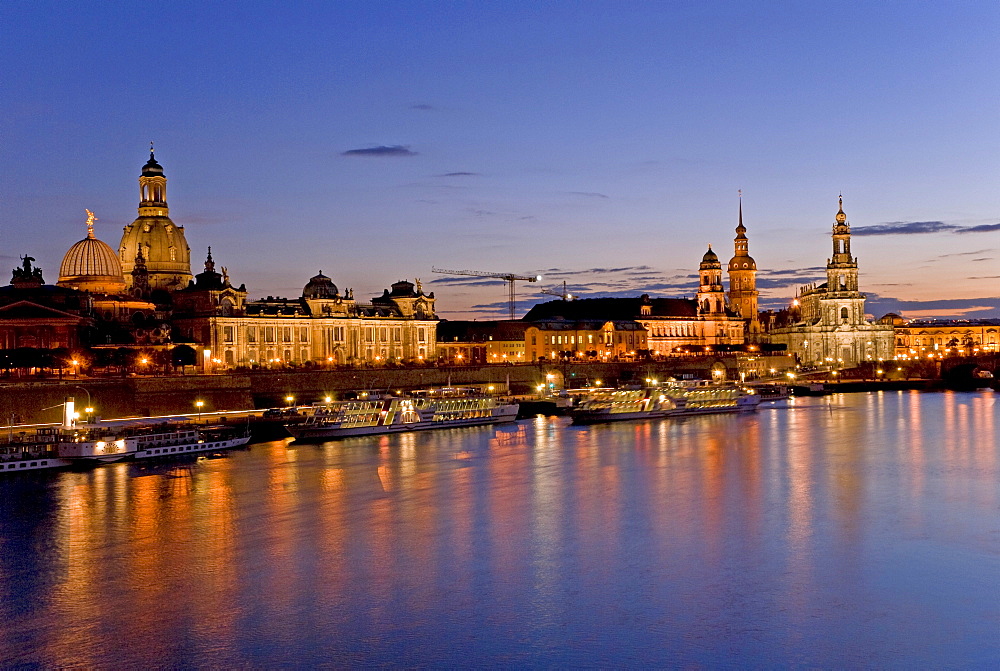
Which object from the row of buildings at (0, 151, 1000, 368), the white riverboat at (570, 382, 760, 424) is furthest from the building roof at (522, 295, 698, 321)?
the white riverboat at (570, 382, 760, 424)

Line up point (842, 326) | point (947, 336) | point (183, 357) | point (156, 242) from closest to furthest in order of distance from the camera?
point (183, 357)
point (156, 242)
point (842, 326)
point (947, 336)

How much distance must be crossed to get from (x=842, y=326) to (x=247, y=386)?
9422 cm

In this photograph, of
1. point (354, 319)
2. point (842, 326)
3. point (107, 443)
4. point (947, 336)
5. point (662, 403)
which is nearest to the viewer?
point (107, 443)

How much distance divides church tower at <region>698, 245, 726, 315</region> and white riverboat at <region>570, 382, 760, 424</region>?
66690mm

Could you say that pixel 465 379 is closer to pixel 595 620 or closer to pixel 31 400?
pixel 31 400

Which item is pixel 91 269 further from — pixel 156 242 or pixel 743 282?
pixel 743 282

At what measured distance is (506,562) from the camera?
95.8 feet

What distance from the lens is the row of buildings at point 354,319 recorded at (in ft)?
264

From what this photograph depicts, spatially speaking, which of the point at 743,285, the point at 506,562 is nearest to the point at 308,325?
the point at 506,562

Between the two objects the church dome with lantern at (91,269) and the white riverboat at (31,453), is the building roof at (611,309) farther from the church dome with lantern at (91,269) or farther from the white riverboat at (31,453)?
the white riverboat at (31,453)

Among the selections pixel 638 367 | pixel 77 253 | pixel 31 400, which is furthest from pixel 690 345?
pixel 31 400

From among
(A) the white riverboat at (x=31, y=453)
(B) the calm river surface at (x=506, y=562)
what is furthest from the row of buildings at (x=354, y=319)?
(B) the calm river surface at (x=506, y=562)

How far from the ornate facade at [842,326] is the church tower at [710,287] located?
13724 mm

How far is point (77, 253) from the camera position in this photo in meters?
86.6
